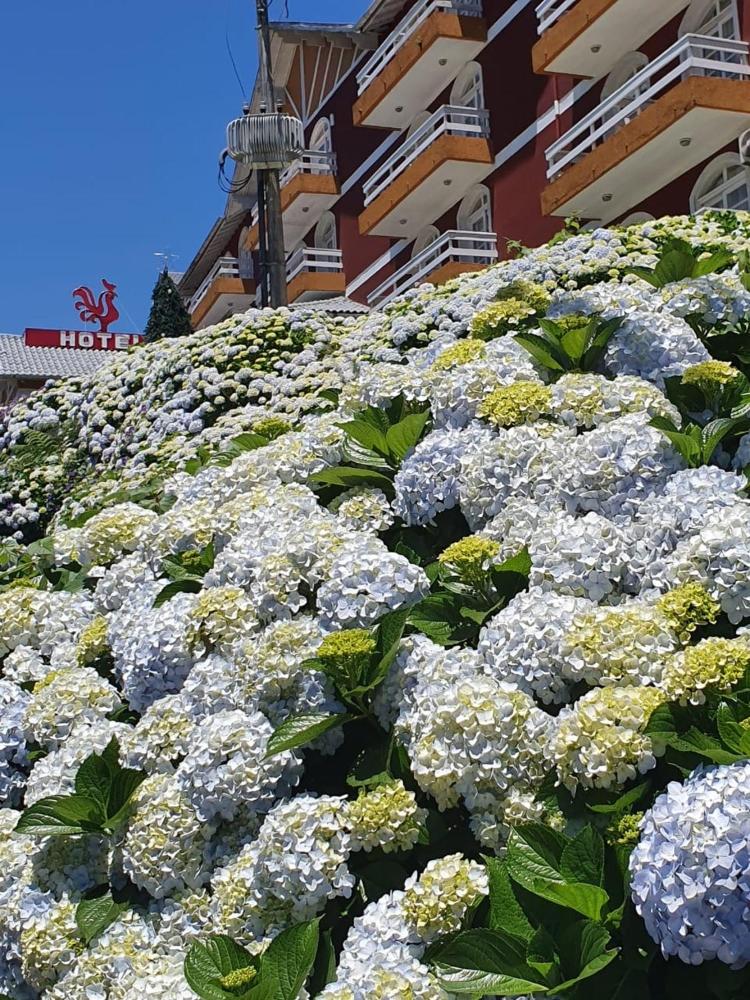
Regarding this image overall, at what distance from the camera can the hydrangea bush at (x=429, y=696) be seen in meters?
2.32

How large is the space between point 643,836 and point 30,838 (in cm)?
203

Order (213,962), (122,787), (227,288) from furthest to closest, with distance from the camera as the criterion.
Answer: (227,288) → (122,787) → (213,962)

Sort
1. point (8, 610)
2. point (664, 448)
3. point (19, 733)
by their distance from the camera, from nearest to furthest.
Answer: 1. point (664, 448)
2. point (19, 733)
3. point (8, 610)

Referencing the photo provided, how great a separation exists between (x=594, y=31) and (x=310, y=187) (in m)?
13.9

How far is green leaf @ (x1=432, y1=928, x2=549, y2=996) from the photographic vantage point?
2.23 m

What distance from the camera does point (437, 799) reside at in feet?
8.86

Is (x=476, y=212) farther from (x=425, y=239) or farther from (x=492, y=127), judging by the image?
(x=425, y=239)

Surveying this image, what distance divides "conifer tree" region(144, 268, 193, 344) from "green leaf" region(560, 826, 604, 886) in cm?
2253

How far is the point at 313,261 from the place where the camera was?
3347 centimetres

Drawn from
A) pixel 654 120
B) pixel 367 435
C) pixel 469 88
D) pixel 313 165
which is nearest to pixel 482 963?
pixel 367 435

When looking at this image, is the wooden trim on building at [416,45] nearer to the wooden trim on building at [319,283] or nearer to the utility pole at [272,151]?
the wooden trim on building at [319,283]

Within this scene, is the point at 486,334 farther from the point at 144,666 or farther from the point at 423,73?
the point at 423,73

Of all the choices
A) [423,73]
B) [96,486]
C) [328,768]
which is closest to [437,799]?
[328,768]

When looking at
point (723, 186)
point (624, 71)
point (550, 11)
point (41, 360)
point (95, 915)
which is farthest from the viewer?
point (41, 360)
